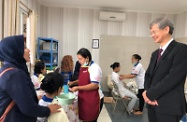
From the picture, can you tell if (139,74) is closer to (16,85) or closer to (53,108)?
(53,108)

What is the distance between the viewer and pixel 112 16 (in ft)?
16.0

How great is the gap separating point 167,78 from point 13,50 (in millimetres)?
1107

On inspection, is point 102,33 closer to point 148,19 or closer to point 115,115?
point 148,19

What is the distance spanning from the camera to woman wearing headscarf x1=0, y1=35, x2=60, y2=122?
0.94m

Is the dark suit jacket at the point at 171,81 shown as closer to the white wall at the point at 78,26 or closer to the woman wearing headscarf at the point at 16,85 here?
the woman wearing headscarf at the point at 16,85

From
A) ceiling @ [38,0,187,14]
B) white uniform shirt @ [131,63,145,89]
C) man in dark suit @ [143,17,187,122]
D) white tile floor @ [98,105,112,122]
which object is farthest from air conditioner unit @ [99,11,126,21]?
man in dark suit @ [143,17,187,122]

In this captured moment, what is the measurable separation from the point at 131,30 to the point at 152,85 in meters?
4.08

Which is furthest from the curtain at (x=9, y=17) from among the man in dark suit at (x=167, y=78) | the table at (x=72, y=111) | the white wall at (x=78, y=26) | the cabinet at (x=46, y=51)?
the white wall at (x=78, y=26)

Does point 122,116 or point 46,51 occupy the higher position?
point 46,51

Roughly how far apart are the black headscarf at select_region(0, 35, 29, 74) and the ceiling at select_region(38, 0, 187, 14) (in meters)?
3.62

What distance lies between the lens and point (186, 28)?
4.79 metres

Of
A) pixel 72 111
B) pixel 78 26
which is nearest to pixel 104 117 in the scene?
pixel 72 111

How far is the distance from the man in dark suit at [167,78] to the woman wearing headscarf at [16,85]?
2.93ft

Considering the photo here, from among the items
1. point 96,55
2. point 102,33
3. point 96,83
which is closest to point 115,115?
point 96,83
